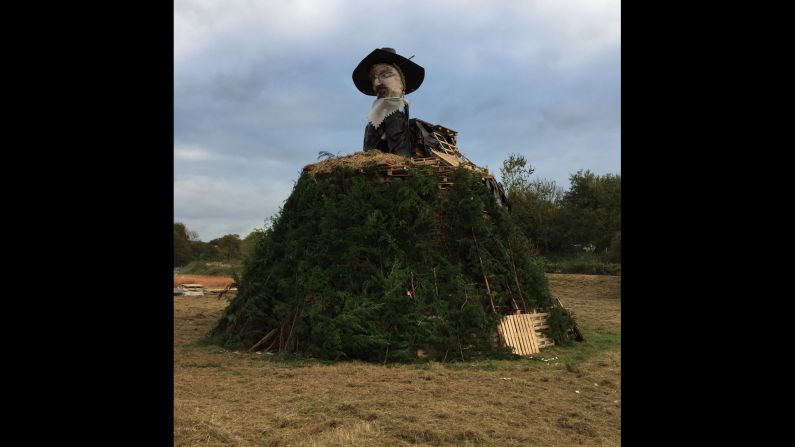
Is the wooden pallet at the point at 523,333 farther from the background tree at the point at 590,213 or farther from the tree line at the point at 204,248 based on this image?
the tree line at the point at 204,248

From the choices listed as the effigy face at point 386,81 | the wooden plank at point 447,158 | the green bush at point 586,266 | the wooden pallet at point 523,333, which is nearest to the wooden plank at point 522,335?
the wooden pallet at point 523,333

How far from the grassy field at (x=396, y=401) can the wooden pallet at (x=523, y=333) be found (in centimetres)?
22

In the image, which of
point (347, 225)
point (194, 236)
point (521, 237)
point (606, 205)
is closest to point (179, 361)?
point (347, 225)

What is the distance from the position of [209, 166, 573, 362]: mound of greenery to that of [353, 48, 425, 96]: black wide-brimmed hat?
251 cm

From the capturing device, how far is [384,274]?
8641 millimetres

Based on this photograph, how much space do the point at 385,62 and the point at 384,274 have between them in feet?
15.2

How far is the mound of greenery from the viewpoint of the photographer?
809 centimetres

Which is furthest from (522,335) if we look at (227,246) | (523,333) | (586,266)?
(227,246)

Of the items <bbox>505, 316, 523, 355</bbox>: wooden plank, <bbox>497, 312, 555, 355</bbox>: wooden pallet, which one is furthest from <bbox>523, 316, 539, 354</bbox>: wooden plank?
<bbox>505, 316, 523, 355</bbox>: wooden plank

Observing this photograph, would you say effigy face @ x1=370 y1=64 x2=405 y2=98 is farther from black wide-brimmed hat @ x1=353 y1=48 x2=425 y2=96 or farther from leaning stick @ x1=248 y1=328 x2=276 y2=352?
leaning stick @ x1=248 y1=328 x2=276 y2=352

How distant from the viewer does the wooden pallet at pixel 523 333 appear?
8.55m
